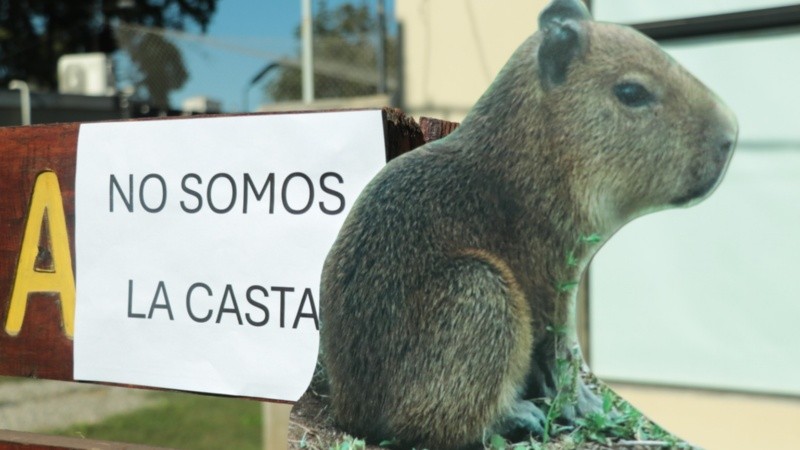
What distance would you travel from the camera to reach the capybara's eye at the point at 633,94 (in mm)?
1400

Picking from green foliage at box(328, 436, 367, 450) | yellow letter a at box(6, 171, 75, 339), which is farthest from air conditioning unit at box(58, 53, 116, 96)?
green foliage at box(328, 436, 367, 450)

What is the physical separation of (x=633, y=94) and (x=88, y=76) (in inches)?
373

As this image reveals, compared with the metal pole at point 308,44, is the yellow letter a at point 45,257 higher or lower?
lower

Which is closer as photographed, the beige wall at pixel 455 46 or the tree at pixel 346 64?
the beige wall at pixel 455 46

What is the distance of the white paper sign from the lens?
1.80m

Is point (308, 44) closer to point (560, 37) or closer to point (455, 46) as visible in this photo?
point (455, 46)

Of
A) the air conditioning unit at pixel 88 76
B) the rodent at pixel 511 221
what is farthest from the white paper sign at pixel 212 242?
the air conditioning unit at pixel 88 76

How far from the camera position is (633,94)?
141cm

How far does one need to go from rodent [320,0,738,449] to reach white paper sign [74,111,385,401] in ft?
0.73

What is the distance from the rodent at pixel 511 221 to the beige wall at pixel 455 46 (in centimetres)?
267

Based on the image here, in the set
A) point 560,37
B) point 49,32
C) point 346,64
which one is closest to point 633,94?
point 560,37

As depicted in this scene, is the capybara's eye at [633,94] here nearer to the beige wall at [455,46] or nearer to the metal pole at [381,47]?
the beige wall at [455,46]

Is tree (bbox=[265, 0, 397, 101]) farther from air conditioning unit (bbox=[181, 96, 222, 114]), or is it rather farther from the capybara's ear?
the capybara's ear

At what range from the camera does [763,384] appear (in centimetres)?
313
